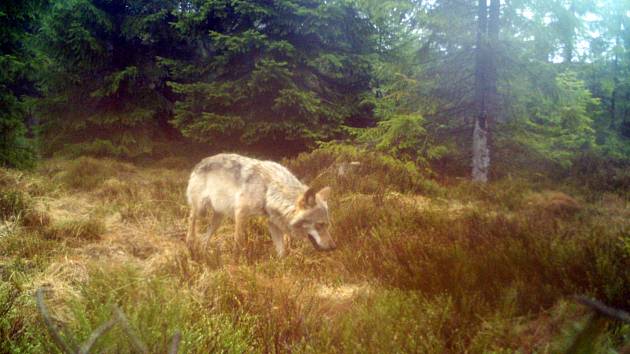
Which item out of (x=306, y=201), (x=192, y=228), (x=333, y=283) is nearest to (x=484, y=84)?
(x=306, y=201)

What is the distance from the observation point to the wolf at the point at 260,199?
15.5 feet

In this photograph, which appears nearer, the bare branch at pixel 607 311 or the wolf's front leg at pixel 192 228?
the bare branch at pixel 607 311

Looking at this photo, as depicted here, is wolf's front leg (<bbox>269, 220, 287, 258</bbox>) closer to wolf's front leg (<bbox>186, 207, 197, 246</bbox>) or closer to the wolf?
the wolf

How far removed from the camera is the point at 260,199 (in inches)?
205

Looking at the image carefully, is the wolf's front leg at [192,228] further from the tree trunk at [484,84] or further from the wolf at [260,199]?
the tree trunk at [484,84]

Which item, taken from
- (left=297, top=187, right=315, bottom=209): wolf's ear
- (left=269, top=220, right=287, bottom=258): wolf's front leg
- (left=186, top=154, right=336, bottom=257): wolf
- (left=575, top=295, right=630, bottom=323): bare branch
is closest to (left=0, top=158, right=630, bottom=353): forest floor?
(left=575, top=295, right=630, bottom=323): bare branch

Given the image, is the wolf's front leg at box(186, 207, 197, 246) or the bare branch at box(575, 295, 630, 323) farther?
the wolf's front leg at box(186, 207, 197, 246)

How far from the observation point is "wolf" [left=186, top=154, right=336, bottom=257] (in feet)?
15.5

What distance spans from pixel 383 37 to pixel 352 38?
0.97 m

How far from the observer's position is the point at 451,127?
1068 cm

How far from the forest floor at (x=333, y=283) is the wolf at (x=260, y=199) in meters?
0.32

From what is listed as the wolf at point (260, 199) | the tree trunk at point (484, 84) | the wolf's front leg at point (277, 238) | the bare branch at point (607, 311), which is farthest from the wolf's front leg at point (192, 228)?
the tree trunk at point (484, 84)

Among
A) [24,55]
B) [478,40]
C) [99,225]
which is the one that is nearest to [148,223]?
[99,225]

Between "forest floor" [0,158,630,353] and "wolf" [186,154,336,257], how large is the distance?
12.6 inches
